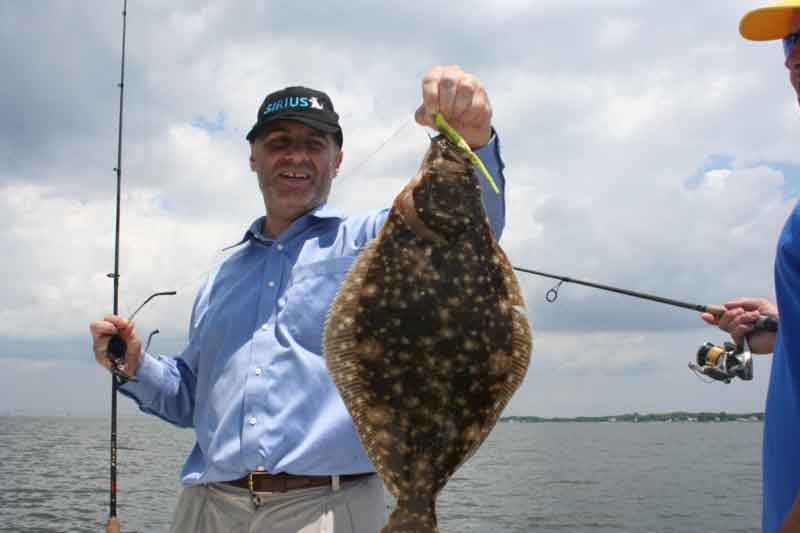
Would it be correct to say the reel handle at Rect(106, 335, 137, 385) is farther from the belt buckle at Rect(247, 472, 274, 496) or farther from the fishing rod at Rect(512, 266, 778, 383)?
the fishing rod at Rect(512, 266, 778, 383)

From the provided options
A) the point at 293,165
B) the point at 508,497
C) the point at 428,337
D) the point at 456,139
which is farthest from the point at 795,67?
the point at 508,497

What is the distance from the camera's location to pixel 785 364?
2.58 metres

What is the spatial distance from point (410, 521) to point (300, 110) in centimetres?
224

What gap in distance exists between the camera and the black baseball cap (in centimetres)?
362

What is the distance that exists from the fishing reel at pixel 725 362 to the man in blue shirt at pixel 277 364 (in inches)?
122

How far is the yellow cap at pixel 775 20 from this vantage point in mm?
2973

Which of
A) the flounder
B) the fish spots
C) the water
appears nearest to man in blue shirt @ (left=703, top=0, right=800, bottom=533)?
the flounder

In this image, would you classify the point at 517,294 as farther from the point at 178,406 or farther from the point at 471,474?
the point at 471,474

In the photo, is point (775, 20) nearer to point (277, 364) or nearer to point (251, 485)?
point (277, 364)

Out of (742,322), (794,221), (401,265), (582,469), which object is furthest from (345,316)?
(582,469)

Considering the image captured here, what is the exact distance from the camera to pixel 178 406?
13.1ft

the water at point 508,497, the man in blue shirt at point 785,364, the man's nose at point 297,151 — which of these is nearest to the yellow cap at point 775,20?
the man in blue shirt at point 785,364

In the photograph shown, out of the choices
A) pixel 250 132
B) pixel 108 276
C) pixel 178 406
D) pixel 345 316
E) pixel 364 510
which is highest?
pixel 250 132

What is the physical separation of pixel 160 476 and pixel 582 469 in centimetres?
2753
